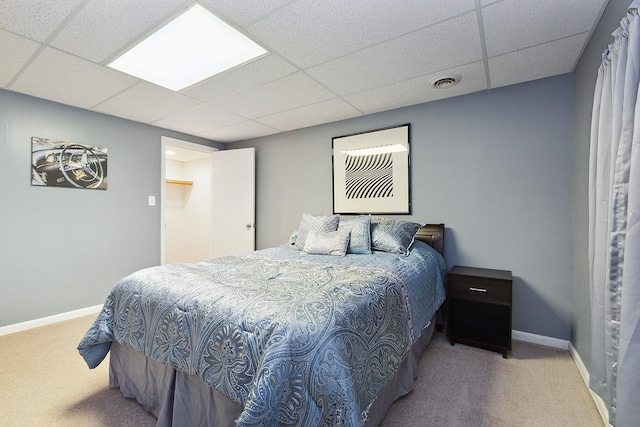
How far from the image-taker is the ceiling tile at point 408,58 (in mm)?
1861

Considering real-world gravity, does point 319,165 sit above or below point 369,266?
above

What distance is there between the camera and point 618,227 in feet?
4.06

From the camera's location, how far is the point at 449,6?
63.9 inches

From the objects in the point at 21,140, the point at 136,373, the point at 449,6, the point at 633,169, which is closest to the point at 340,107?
the point at 449,6

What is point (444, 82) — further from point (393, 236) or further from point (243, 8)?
point (243, 8)

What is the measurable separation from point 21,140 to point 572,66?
5.02 meters

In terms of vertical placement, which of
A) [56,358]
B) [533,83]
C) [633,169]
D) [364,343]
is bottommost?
[56,358]

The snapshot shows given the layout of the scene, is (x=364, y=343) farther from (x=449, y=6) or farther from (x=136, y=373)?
(x=449, y=6)

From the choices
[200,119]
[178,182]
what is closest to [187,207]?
[178,182]

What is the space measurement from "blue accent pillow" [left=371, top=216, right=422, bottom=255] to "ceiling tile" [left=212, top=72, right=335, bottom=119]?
4.62 feet

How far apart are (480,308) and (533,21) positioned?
2.11 metres

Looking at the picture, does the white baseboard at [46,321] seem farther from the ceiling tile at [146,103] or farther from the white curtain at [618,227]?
the white curtain at [618,227]

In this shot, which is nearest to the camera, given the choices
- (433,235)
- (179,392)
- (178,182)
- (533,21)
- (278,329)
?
(278,329)

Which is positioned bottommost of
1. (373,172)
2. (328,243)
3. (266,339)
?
(266,339)
